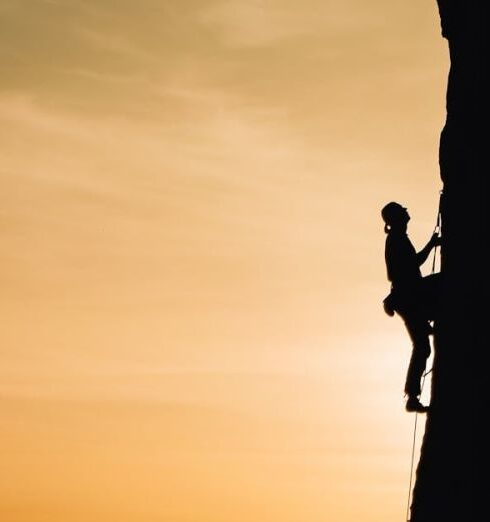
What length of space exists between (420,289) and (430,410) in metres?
2.00

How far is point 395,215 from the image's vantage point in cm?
1797

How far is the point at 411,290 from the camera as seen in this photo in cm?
1803

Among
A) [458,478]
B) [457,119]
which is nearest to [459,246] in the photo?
[457,119]

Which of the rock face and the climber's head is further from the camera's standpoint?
the climber's head

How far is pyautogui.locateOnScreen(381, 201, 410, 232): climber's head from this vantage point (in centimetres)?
1791

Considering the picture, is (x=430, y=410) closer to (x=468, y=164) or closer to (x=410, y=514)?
(x=410, y=514)

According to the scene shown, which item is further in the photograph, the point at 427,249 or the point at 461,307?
the point at 427,249

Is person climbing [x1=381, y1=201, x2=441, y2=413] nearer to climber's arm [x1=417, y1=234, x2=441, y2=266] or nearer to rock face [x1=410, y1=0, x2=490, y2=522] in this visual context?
climber's arm [x1=417, y1=234, x2=441, y2=266]

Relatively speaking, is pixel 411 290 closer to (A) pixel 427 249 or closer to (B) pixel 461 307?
(A) pixel 427 249

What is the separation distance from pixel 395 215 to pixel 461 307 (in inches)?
83.5

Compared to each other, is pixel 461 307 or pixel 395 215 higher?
pixel 395 215

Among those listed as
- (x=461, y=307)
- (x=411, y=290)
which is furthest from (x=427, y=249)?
(x=461, y=307)

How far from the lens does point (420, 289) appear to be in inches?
707

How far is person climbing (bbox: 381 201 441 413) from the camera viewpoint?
706 inches
